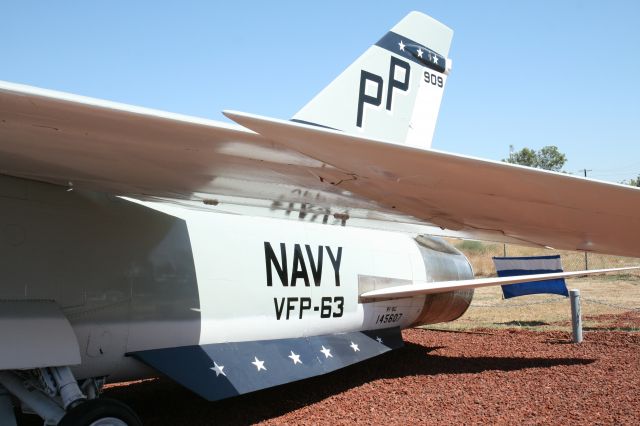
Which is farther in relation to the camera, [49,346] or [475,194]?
[49,346]

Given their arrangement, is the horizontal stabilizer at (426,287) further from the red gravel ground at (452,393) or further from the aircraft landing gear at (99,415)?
the aircraft landing gear at (99,415)

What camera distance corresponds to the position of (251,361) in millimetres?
5992

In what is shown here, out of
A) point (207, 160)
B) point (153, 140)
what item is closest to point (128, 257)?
point (207, 160)

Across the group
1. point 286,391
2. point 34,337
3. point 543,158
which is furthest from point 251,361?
point 543,158

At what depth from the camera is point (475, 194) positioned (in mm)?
3945

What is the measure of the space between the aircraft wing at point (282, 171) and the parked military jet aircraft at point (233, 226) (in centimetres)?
2

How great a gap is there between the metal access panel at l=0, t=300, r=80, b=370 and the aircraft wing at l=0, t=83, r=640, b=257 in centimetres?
99

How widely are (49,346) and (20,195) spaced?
121cm

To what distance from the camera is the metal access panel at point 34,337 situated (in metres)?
4.23

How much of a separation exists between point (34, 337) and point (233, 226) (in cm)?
232

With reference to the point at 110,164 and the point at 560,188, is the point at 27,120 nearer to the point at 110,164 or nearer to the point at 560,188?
the point at 110,164

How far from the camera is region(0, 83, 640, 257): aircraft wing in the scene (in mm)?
2984

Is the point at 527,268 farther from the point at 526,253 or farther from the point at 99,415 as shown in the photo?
the point at 526,253

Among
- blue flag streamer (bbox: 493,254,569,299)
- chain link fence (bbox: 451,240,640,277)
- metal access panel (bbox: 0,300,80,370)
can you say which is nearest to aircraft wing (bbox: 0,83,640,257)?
metal access panel (bbox: 0,300,80,370)
